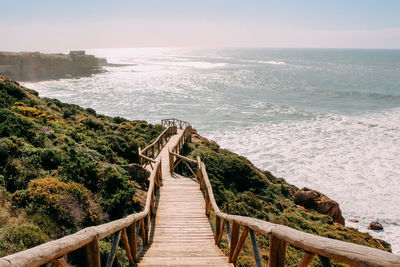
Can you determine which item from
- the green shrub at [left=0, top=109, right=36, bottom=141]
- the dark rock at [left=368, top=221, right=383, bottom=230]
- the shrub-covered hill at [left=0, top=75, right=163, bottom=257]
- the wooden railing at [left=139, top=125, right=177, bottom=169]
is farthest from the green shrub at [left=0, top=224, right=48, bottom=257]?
the dark rock at [left=368, top=221, right=383, bottom=230]

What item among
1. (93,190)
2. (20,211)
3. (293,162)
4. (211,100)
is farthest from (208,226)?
(211,100)

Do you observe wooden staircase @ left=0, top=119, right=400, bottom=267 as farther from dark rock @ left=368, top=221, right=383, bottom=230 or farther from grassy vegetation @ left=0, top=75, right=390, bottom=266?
dark rock @ left=368, top=221, right=383, bottom=230

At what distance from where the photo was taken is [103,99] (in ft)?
173

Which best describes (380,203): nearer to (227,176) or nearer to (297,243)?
(227,176)

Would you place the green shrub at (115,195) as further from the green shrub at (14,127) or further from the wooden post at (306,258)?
the wooden post at (306,258)

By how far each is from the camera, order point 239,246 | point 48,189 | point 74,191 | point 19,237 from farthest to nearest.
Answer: point 74,191, point 48,189, point 19,237, point 239,246

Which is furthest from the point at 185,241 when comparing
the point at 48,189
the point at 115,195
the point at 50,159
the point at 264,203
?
the point at 264,203

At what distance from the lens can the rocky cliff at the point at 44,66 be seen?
7425 cm

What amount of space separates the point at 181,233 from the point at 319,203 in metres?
12.6

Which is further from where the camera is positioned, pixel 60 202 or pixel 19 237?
pixel 60 202

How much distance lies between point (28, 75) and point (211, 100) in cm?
6092

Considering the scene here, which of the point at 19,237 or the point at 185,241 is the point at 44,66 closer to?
the point at 19,237

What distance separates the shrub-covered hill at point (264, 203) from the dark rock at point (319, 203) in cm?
47

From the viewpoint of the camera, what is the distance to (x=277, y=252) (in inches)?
110
